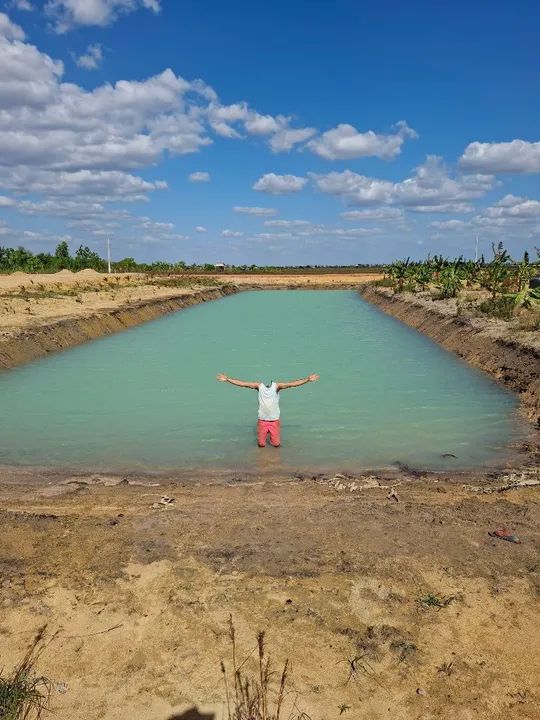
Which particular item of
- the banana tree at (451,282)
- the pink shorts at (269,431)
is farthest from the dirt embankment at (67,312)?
the banana tree at (451,282)

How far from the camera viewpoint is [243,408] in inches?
541

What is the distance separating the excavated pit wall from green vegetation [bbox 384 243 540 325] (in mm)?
19477

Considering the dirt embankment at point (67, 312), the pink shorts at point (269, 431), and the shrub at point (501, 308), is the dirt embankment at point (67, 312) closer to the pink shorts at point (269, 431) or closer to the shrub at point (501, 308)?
the pink shorts at point (269, 431)

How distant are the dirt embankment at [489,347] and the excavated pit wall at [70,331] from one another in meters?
16.7

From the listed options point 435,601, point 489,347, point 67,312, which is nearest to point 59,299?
point 67,312

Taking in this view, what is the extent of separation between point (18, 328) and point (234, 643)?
69.2ft

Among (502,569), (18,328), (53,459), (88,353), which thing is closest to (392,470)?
(502,569)

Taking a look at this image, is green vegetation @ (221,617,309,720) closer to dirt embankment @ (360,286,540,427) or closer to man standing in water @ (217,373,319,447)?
man standing in water @ (217,373,319,447)

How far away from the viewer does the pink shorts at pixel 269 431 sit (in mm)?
10414

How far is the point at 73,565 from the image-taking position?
592 centimetres

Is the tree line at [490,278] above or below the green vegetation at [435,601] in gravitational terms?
above

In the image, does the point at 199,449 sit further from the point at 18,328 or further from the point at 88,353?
the point at 18,328

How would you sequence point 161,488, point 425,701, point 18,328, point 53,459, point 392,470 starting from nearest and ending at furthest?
point 425,701
point 161,488
point 392,470
point 53,459
point 18,328

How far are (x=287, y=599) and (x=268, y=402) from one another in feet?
17.1
